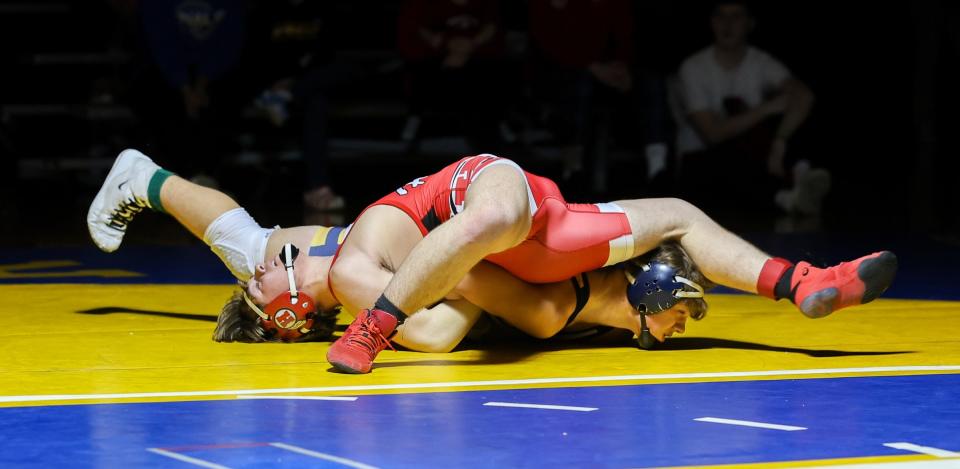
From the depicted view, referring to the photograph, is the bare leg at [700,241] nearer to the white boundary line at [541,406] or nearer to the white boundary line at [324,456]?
the white boundary line at [541,406]

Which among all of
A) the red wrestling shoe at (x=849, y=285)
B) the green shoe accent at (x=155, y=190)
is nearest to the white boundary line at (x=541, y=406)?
the red wrestling shoe at (x=849, y=285)

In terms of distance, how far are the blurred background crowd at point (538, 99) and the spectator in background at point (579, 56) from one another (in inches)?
0.4

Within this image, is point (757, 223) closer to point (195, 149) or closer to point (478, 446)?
point (195, 149)

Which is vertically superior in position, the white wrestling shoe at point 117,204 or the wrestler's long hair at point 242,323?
the white wrestling shoe at point 117,204

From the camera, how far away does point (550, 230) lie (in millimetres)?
4465

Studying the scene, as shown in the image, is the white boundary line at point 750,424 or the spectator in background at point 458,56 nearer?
the white boundary line at point 750,424

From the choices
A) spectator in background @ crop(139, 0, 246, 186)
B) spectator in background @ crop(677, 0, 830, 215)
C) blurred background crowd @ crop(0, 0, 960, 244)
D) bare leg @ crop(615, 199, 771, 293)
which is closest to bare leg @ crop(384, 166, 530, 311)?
bare leg @ crop(615, 199, 771, 293)

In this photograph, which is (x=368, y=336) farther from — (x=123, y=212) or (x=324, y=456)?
(x=123, y=212)

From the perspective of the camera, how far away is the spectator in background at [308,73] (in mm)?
9266

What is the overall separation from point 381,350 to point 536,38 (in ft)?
18.2

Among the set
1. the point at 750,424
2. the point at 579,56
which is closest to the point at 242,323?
the point at 750,424

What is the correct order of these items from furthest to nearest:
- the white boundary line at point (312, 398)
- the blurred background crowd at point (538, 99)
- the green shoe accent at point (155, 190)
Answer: the blurred background crowd at point (538, 99) < the green shoe accent at point (155, 190) < the white boundary line at point (312, 398)

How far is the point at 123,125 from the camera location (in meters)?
10.8

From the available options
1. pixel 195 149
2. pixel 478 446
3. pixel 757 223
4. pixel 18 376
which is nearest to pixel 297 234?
pixel 18 376
